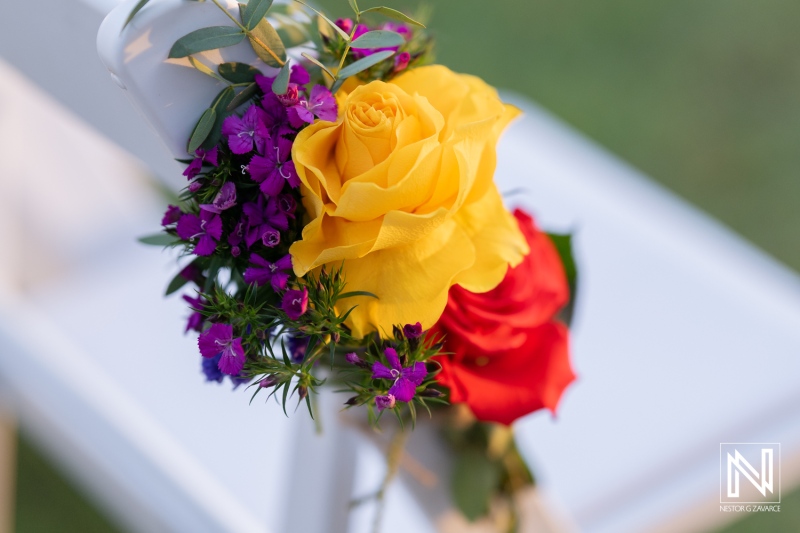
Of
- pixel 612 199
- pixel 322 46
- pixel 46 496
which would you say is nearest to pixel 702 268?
pixel 612 199

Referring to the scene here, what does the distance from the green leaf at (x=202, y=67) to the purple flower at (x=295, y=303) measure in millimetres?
150

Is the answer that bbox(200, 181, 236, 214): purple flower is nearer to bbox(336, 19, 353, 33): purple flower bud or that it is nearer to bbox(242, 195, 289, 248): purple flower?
bbox(242, 195, 289, 248): purple flower

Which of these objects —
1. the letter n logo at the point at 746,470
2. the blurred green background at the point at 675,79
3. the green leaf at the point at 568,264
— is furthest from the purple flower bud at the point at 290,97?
the blurred green background at the point at 675,79

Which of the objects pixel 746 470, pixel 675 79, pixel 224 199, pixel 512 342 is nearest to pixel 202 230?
pixel 224 199

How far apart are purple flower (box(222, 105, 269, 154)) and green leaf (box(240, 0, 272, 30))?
0.05m

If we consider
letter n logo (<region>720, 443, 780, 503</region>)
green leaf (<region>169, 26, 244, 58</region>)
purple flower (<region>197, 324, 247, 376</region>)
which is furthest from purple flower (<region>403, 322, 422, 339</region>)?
letter n logo (<region>720, 443, 780, 503</region>)

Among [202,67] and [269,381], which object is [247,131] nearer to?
[202,67]

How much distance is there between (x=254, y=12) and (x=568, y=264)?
41 cm

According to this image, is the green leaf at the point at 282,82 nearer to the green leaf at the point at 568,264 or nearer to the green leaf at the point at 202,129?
the green leaf at the point at 202,129

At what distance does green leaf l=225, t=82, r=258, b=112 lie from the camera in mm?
511

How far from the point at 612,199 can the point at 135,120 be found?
91 cm

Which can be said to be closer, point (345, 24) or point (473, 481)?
point (345, 24)

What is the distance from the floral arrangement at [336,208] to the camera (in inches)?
18.8

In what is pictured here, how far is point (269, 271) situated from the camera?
50 centimetres
